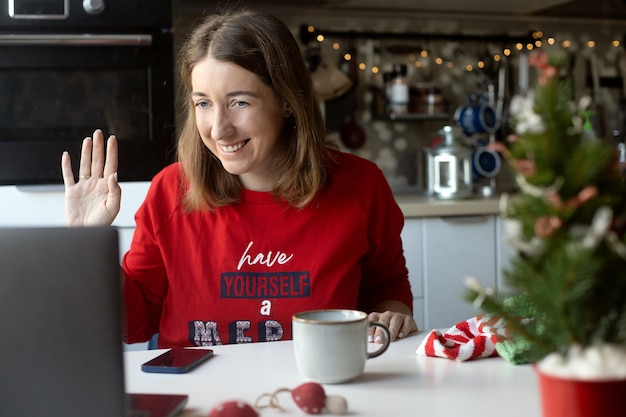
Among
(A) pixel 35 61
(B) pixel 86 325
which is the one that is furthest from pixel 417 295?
(B) pixel 86 325

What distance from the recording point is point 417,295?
9.07 ft

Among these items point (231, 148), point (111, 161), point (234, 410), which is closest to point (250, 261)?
point (231, 148)

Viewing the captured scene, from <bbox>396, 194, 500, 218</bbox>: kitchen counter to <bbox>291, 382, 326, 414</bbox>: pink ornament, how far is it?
179 centimetres

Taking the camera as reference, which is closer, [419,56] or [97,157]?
[97,157]

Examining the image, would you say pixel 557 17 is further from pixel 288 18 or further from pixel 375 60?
pixel 288 18

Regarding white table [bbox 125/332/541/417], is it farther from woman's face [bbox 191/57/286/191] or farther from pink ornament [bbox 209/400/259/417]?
woman's face [bbox 191/57/286/191]

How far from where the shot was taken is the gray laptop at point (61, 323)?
750 mm

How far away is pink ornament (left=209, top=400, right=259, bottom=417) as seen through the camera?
0.88 m

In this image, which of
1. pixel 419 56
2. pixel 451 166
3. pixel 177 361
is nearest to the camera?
pixel 177 361

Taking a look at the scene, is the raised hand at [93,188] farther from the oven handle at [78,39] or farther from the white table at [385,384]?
the oven handle at [78,39]

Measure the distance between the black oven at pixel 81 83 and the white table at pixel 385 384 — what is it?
1357 millimetres

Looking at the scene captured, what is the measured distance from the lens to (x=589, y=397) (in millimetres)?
648

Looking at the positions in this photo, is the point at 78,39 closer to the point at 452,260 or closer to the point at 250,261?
the point at 250,261

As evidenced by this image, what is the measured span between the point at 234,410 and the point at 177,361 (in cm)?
28
